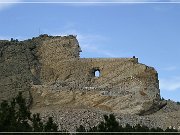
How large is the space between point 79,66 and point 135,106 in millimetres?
6842

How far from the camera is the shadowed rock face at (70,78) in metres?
40.5

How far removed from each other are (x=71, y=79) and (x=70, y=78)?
0.24 metres

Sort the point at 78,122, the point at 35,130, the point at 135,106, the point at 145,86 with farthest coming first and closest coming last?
the point at 145,86 < the point at 135,106 < the point at 78,122 < the point at 35,130

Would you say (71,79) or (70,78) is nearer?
(71,79)

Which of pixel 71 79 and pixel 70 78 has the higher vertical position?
pixel 70 78

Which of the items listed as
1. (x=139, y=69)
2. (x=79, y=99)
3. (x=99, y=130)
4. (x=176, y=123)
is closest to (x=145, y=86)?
(x=139, y=69)

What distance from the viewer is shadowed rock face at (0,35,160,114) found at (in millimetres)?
40531

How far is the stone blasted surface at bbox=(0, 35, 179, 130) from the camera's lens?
40.2 metres

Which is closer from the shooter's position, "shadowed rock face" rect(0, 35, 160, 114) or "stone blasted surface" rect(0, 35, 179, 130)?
"stone blasted surface" rect(0, 35, 179, 130)

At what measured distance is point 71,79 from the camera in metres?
44.6

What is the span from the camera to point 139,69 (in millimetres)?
43344

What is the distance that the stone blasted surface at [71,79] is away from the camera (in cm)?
4025

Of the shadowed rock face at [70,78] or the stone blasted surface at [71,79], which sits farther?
the shadowed rock face at [70,78]

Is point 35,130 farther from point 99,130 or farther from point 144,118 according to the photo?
point 144,118
